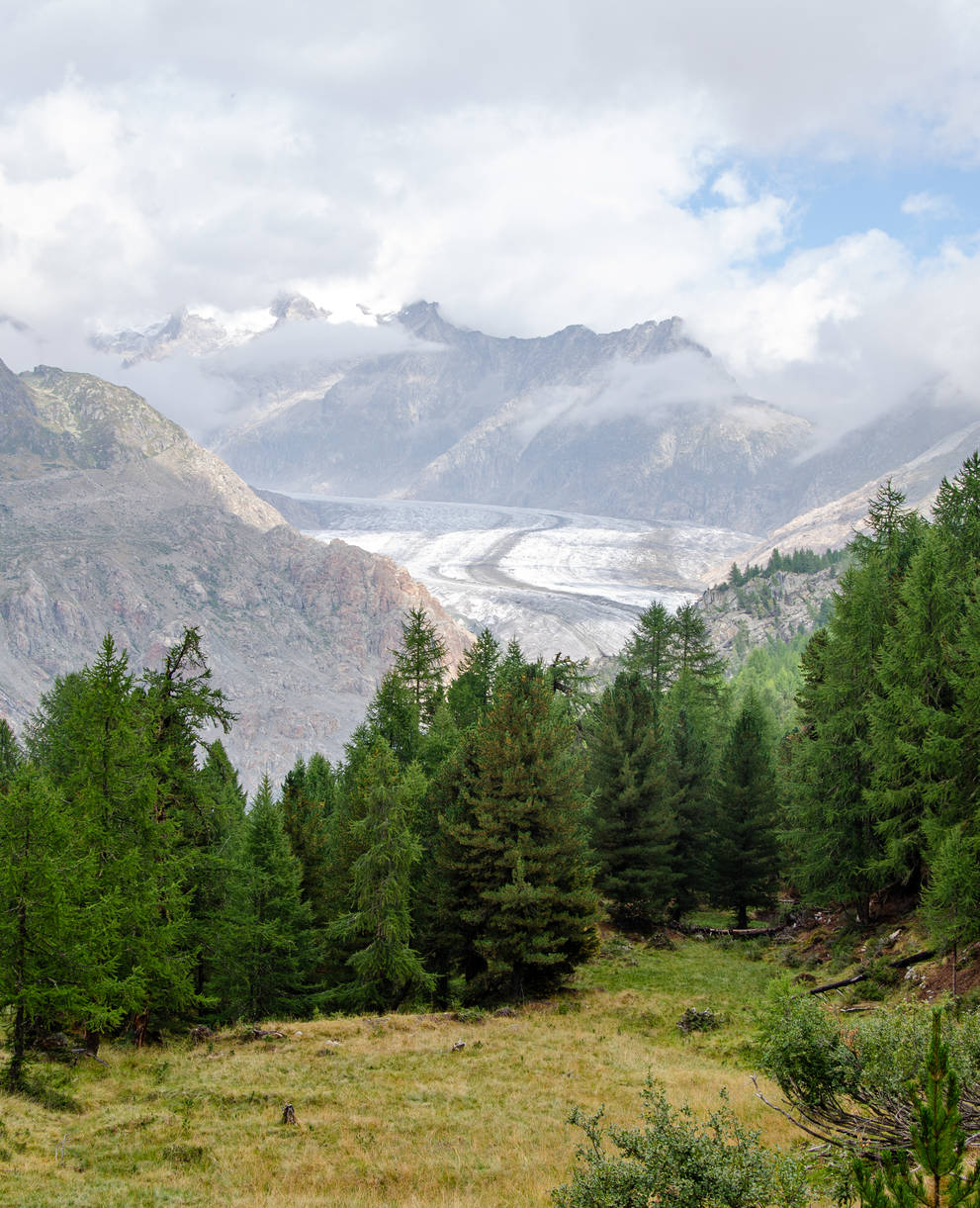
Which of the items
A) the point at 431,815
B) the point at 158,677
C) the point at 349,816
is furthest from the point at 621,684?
the point at 158,677

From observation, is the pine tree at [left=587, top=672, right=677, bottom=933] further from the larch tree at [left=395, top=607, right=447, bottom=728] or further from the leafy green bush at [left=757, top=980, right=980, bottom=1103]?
the leafy green bush at [left=757, top=980, right=980, bottom=1103]

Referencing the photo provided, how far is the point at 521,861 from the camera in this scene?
92.7ft

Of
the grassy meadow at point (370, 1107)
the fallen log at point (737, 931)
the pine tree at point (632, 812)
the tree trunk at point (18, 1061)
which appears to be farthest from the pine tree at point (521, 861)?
the tree trunk at point (18, 1061)

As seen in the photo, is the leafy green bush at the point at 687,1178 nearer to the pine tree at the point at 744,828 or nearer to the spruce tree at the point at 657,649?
the pine tree at the point at 744,828

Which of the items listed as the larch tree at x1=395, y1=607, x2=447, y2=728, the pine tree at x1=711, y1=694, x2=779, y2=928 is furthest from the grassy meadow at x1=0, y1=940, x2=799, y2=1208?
the larch tree at x1=395, y1=607, x2=447, y2=728

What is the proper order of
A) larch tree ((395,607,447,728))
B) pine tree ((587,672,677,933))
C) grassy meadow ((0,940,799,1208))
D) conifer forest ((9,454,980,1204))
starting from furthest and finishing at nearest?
larch tree ((395,607,447,728)) → pine tree ((587,672,677,933)) → conifer forest ((9,454,980,1204)) → grassy meadow ((0,940,799,1208))

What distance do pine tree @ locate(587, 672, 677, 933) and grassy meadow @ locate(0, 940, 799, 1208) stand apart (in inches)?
363

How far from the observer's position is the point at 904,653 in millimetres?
27828

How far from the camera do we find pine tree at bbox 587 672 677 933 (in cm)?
3809

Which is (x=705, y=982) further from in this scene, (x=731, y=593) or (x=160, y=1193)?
(x=731, y=593)

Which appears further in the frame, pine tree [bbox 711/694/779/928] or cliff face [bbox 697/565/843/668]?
cliff face [bbox 697/565/843/668]

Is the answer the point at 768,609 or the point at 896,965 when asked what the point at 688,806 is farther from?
the point at 768,609

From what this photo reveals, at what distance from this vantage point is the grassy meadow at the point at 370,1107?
46.9ft

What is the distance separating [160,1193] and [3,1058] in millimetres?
9188
